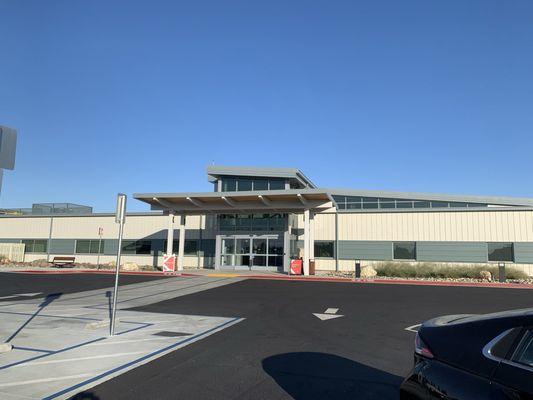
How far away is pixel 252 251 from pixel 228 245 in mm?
1949

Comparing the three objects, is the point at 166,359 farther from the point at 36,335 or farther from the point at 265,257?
the point at 265,257

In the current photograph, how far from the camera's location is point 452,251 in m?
27.7

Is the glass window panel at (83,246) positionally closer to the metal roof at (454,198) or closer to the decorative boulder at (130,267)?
the decorative boulder at (130,267)

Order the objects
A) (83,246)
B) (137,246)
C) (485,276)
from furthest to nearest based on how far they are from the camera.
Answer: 1. (83,246)
2. (137,246)
3. (485,276)

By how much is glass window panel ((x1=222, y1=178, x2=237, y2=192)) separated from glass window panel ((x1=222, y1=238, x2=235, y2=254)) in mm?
3907

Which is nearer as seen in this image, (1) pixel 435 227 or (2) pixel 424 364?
(2) pixel 424 364

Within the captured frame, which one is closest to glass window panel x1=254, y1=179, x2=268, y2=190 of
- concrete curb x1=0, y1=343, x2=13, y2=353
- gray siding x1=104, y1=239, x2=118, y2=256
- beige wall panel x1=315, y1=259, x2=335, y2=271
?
beige wall panel x1=315, y1=259, x2=335, y2=271

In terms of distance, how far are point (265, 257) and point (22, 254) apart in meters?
22.0

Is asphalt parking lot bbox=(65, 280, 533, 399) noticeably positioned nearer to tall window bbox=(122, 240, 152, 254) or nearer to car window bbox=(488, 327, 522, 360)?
car window bbox=(488, 327, 522, 360)

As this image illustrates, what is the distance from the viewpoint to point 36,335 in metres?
8.70

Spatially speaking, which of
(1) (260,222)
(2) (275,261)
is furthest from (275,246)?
(1) (260,222)

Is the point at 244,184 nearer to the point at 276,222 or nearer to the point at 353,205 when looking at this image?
the point at 276,222

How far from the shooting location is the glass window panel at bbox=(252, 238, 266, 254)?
30.1 m

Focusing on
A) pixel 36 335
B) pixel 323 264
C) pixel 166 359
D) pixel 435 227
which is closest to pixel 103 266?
pixel 323 264
